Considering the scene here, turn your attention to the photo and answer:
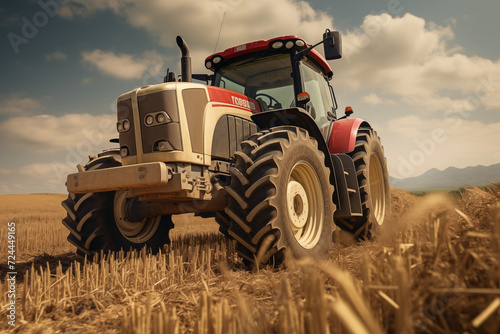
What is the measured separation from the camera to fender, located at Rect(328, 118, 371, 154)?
4.99 meters

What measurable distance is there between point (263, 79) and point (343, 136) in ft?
4.46

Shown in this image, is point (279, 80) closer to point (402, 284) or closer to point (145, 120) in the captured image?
point (145, 120)

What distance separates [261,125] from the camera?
4285 mm

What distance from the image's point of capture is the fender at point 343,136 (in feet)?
16.4

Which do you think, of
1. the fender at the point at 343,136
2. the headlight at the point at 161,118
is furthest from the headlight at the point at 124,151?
the fender at the point at 343,136

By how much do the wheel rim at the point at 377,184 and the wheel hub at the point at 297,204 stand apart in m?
2.71

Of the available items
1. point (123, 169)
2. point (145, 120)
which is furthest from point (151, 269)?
point (145, 120)

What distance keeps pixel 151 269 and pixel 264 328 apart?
1.82 metres

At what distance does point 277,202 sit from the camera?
304 centimetres

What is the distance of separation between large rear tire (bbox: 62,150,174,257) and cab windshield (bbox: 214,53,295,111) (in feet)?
5.85

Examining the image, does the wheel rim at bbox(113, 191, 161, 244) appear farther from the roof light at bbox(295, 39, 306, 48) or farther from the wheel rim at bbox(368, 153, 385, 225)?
the wheel rim at bbox(368, 153, 385, 225)

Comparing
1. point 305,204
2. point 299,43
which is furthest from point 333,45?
point 305,204

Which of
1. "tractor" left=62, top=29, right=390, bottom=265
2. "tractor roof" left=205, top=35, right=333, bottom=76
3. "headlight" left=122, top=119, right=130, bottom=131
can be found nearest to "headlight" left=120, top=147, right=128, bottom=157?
"tractor" left=62, top=29, right=390, bottom=265

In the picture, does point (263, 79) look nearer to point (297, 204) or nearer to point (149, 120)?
point (149, 120)
